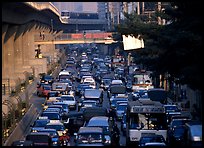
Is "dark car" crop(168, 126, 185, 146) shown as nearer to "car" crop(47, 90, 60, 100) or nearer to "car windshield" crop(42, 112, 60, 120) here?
"car windshield" crop(42, 112, 60, 120)

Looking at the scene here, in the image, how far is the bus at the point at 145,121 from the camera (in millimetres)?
28984

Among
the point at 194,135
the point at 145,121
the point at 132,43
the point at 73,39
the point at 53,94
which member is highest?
the point at 73,39

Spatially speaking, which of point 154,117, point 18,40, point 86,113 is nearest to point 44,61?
point 18,40

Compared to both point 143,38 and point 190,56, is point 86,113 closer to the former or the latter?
point 190,56

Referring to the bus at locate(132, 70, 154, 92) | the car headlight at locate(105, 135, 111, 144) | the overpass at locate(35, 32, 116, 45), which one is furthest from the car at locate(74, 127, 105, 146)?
the overpass at locate(35, 32, 116, 45)

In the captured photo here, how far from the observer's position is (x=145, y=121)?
96.1 ft

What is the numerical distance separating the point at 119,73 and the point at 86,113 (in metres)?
48.2

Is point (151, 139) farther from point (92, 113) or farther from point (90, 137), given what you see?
point (92, 113)

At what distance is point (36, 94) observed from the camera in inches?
2496

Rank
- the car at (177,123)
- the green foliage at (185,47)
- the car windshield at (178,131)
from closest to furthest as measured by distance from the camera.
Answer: the green foliage at (185,47), the car windshield at (178,131), the car at (177,123)

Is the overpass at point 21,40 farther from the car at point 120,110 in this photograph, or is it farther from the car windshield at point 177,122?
the car windshield at point 177,122

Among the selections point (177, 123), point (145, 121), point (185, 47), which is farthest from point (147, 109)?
point (177, 123)

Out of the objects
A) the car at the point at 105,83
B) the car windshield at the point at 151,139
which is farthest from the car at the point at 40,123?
the car at the point at 105,83

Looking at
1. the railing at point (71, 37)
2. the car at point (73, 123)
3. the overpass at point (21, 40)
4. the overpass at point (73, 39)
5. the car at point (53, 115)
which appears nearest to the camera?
the car at point (73, 123)
